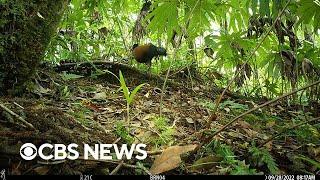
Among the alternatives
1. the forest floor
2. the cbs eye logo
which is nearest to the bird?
the forest floor

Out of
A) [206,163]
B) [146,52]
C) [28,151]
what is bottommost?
[206,163]

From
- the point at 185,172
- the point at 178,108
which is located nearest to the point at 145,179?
the point at 185,172

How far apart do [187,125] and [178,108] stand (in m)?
0.23

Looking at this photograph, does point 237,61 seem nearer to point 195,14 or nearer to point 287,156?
point 195,14

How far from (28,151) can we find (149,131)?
50 cm

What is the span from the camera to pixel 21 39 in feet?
3.92

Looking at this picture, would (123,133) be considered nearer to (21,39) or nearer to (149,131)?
(149,131)

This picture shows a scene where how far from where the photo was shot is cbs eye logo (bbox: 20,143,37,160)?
0.76 metres

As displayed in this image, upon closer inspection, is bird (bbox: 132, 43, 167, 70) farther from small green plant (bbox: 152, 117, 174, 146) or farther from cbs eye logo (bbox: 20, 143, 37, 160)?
cbs eye logo (bbox: 20, 143, 37, 160)

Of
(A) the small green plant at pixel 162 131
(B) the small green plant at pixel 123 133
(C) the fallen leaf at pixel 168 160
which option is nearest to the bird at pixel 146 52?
(A) the small green plant at pixel 162 131

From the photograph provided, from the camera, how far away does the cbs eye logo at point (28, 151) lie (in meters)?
0.76

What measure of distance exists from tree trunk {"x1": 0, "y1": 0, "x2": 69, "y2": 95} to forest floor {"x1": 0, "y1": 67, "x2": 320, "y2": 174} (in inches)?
3.5

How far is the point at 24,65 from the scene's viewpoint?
47.8 inches

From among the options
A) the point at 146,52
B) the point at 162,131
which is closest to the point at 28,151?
the point at 162,131
